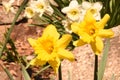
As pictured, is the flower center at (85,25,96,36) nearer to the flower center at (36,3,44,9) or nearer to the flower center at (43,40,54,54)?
the flower center at (43,40,54,54)

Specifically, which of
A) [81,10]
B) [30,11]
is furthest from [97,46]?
[30,11]

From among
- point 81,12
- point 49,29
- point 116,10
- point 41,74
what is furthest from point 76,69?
point 49,29

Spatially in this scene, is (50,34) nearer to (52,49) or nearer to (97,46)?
(52,49)

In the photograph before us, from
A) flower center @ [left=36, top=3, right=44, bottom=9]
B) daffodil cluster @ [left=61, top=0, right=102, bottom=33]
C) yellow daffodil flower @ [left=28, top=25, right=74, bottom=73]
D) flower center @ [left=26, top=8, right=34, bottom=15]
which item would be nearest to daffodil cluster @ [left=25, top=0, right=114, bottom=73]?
yellow daffodil flower @ [left=28, top=25, right=74, bottom=73]

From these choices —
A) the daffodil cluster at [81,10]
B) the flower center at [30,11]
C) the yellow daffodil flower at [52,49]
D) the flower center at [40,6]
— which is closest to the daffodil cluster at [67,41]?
the yellow daffodil flower at [52,49]

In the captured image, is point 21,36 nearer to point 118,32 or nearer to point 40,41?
point 118,32

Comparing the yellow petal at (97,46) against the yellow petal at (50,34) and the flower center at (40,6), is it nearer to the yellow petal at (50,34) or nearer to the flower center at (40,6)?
the yellow petal at (50,34)

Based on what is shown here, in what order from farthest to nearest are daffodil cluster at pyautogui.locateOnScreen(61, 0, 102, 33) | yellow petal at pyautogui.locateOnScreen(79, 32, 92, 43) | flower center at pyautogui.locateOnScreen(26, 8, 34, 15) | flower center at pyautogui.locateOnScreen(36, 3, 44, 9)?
flower center at pyautogui.locateOnScreen(26, 8, 34, 15), flower center at pyautogui.locateOnScreen(36, 3, 44, 9), daffodil cluster at pyautogui.locateOnScreen(61, 0, 102, 33), yellow petal at pyautogui.locateOnScreen(79, 32, 92, 43)
